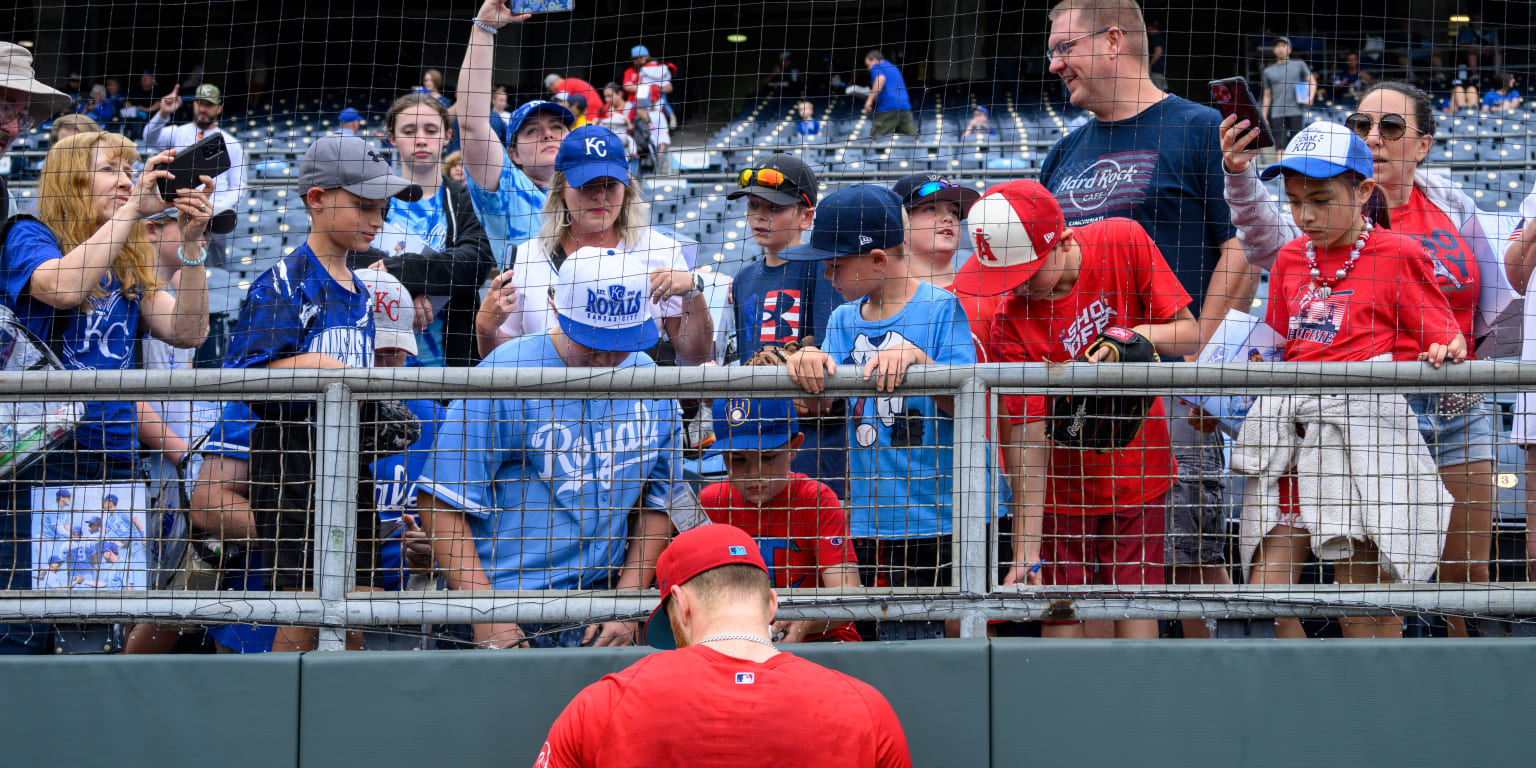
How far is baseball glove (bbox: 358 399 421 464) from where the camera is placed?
3316 millimetres

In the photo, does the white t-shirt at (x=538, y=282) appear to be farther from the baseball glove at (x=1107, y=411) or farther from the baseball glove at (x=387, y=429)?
the baseball glove at (x=1107, y=411)

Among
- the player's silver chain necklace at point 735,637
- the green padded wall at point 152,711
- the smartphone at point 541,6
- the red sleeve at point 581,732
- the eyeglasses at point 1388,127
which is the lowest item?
the green padded wall at point 152,711

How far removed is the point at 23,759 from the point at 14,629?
507 millimetres

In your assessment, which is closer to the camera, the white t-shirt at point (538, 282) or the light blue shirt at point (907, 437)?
the light blue shirt at point (907, 437)

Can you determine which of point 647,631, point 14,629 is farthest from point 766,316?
point 14,629

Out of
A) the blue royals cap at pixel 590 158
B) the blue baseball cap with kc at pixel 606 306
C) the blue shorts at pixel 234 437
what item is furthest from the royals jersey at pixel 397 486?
the blue royals cap at pixel 590 158

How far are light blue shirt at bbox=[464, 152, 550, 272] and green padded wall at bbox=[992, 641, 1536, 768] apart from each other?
286 centimetres

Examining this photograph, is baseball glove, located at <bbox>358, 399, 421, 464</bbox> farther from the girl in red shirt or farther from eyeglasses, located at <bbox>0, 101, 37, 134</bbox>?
the girl in red shirt

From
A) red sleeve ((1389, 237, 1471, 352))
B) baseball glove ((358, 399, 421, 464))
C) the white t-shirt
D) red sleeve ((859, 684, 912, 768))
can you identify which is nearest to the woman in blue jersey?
the white t-shirt

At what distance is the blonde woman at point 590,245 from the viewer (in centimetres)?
401

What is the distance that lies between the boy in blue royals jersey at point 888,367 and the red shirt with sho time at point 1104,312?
23cm

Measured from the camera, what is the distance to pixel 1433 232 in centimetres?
401

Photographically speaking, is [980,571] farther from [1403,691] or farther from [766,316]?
[766,316]

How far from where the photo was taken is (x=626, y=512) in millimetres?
3395
